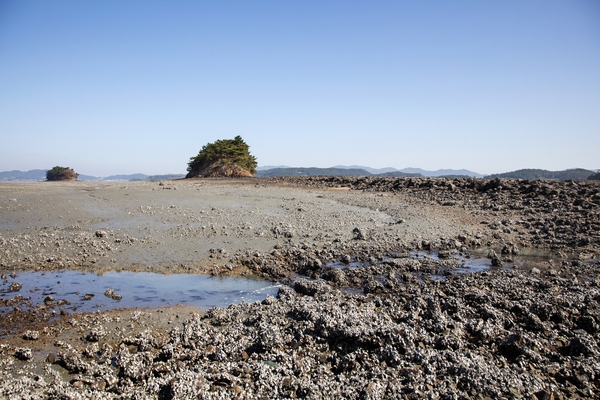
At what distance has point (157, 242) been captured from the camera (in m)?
11.0

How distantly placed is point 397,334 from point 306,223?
8.70 meters

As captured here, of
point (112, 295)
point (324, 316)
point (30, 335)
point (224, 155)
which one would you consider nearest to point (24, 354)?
point (30, 335)

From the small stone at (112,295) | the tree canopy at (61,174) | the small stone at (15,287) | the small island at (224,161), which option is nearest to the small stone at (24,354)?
the small stone at (112,295)

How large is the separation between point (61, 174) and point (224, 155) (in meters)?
19.5

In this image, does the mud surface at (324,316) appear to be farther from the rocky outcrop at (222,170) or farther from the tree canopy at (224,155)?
the tree canopy at (224,155)

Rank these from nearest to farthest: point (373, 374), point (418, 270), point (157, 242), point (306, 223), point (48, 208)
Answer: point (373, 374), point (418, 270), point (157, 242), point (306, 223), point (48, 208)

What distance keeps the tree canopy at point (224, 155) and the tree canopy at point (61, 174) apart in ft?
44.8

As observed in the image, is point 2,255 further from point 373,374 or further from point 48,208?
point 373,374

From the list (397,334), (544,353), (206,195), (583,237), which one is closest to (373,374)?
(397,334)

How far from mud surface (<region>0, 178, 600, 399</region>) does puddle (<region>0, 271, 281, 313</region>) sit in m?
0.38

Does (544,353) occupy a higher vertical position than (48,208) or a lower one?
lower

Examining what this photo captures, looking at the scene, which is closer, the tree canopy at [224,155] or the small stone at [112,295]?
the small stone at [112,295]

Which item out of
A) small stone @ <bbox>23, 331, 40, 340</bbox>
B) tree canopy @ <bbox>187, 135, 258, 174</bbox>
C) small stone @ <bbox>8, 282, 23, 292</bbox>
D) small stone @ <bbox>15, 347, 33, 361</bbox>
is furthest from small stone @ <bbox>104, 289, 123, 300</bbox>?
tree canopy @ <bbox>187, 135, 258, 174</bbox>

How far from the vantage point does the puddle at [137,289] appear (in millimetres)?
7059
